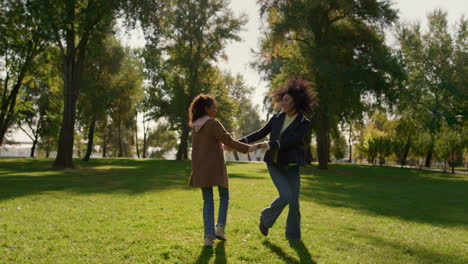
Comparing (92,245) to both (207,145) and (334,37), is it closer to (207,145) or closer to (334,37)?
(207,145)

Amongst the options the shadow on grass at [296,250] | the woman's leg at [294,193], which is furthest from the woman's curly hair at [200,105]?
the shadow on grass at [296,250]

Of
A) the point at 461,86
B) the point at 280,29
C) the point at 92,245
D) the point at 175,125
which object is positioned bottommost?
the point at 92,245

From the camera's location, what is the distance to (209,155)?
6.05 m

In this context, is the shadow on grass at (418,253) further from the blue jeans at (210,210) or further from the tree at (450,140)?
the tree at (450,140)

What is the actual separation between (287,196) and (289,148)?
0.77 meters

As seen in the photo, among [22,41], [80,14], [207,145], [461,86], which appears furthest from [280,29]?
[207,145]

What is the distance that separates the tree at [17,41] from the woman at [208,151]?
1964 centimetres

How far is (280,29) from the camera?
28.2 meters

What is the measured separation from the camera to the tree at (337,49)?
86.4 feet

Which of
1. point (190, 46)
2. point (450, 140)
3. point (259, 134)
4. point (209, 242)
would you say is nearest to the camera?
point (209, 242)

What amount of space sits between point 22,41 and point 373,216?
27.8 meters

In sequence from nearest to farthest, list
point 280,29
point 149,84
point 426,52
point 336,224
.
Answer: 1. point 336,224
2. point 280,29
3. point 426,52
4. point 149,84

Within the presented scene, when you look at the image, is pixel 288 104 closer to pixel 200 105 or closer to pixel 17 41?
pixel 200 105

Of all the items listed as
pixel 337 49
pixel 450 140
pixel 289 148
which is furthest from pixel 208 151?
pixel 450 140
